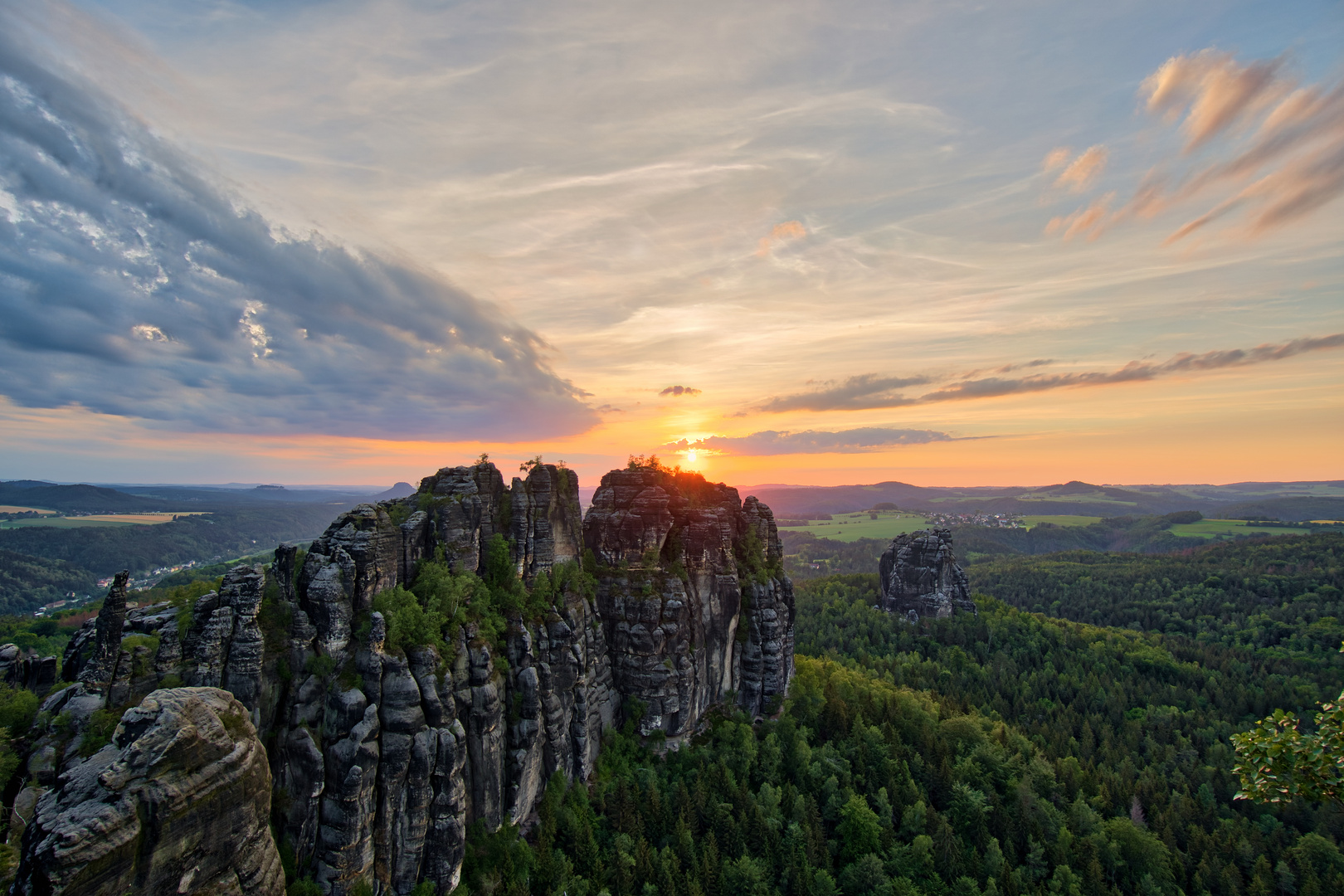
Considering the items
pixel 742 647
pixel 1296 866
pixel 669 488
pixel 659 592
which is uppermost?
pixel 669 488

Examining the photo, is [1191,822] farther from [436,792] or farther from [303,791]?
[303,791]

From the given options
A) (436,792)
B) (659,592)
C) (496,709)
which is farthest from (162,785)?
(659,592)

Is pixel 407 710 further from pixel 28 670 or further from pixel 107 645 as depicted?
pixel 28 670

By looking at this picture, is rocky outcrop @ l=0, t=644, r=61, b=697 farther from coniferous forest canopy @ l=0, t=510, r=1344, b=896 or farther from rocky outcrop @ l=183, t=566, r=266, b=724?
rocky outcrop @ l=183, t=566, r=266, b=724

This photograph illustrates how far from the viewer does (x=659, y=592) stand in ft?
173

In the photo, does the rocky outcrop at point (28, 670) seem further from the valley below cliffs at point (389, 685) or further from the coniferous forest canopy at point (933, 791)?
the coniferous forest canopy at point (933, 791)

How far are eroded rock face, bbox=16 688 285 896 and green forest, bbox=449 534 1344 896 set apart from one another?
64.8 ft

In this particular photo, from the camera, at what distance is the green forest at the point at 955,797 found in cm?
4047

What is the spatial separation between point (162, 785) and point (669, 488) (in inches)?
1780

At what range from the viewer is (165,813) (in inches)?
685

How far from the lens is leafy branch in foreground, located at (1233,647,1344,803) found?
13852 millimetres

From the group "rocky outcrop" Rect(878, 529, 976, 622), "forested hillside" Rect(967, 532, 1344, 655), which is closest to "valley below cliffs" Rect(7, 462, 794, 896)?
"rocky outcrop" Rect(878, 529, 976, 622)

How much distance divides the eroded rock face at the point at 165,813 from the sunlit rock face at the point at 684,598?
109 ft

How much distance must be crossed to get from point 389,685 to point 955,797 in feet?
164
